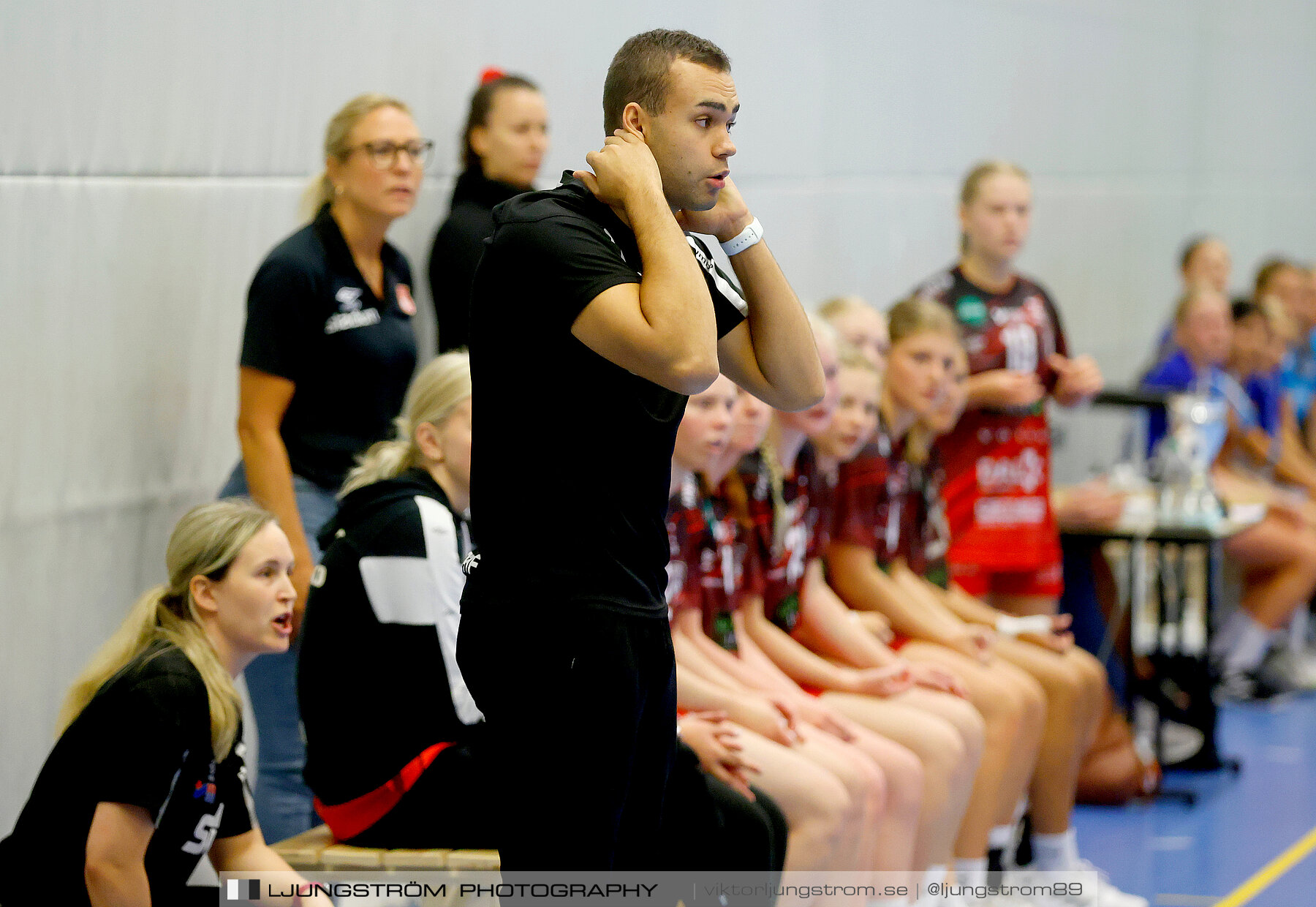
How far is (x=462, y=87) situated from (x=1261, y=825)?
11.5 ft

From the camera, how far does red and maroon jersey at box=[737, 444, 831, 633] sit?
4027 mm

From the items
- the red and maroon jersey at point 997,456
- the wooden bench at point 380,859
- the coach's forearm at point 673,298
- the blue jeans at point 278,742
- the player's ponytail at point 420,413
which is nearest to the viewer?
the coach's forearm at point 673,298

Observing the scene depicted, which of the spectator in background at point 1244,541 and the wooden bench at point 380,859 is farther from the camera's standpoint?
the spectator in background at point 1244,541

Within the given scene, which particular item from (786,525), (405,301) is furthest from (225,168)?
(786,525)

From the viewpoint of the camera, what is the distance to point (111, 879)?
254cm

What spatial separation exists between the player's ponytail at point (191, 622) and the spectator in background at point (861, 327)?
6.99 feet

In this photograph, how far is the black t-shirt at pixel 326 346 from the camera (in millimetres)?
3654

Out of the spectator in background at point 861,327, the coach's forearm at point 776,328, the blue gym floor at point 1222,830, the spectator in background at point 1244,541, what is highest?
the coach's forearm at point 776,328

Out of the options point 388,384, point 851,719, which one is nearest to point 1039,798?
point 851,719

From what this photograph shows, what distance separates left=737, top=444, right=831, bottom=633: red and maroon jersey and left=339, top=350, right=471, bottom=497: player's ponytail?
3.34ft

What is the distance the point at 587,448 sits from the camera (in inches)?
82.0

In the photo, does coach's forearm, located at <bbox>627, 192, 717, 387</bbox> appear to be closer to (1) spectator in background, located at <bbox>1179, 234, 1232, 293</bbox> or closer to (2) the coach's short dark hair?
(2) the coach's short dark hair

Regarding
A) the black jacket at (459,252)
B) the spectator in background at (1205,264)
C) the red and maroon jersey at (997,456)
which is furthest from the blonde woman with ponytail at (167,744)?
the spectator in background at (1205,264)

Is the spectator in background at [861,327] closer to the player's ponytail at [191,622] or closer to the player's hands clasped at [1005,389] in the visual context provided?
the player's hands clasped at [1005,389]
